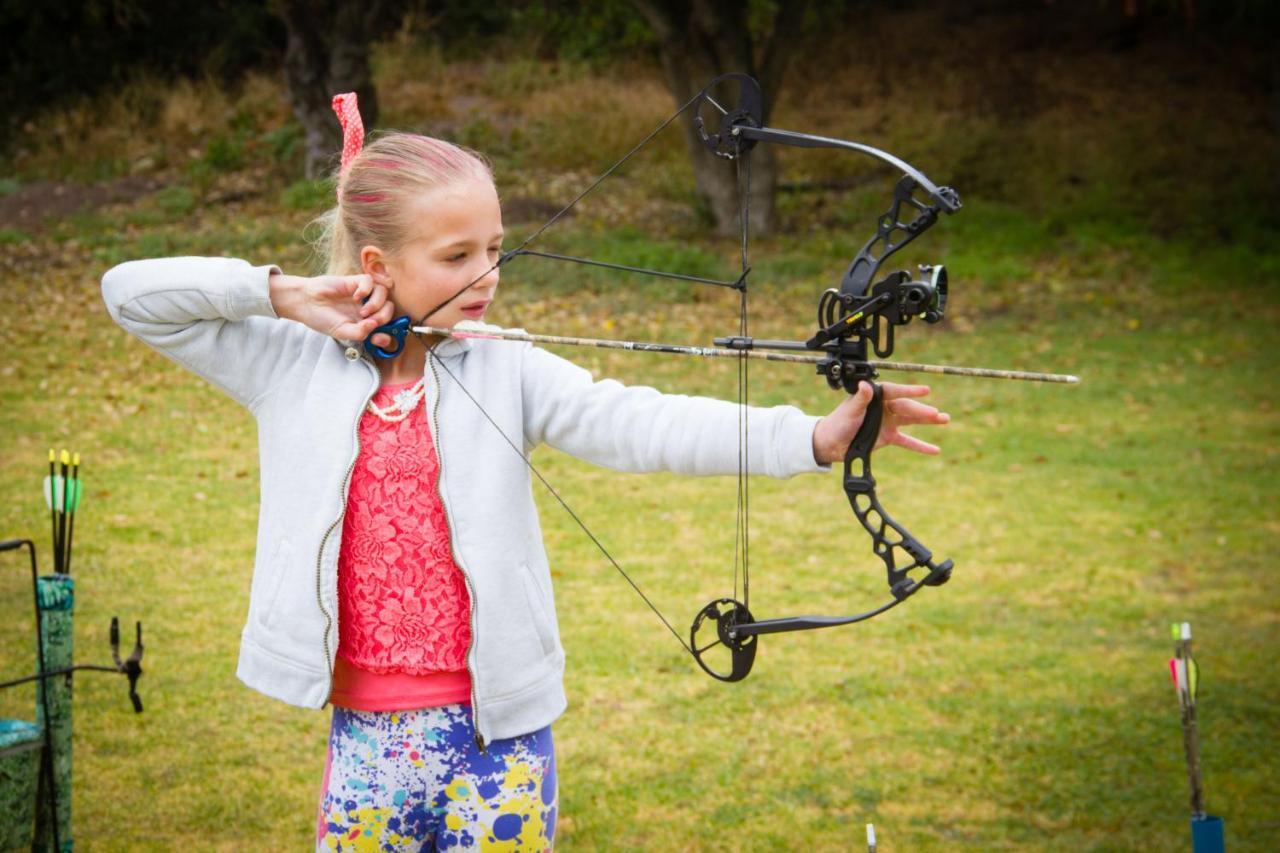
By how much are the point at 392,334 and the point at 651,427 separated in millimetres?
398

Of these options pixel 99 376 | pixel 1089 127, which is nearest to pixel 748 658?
pixel 99 376

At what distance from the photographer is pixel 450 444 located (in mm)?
1960

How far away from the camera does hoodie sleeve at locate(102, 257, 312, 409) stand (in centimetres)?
195

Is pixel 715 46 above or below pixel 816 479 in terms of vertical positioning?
above

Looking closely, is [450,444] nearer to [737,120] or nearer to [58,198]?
[737,120]

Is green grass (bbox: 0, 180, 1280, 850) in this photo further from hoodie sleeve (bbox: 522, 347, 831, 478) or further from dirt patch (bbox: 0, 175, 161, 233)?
dirt patch (bbox: 0, 175, 161, 233)

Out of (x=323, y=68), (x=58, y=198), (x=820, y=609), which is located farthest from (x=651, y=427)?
(x=58, y=198)

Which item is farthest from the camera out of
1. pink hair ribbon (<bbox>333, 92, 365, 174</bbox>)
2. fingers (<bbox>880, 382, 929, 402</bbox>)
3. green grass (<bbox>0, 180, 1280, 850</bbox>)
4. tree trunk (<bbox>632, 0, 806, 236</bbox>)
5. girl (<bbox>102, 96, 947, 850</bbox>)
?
tree trunk (<bbox>632, 0, 806, 236</bbox>)

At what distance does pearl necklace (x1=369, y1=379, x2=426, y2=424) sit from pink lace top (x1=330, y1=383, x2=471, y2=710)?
3 centimetres

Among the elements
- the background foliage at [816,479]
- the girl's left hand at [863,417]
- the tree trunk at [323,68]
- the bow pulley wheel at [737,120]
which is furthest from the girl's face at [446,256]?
the tree trunk at [323,68]

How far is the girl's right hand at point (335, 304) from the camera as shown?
1929 millimetres

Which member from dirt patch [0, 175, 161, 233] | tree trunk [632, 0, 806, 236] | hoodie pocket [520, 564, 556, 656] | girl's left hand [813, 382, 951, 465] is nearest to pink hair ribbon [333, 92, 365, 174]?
hoodie pocket [520, 564, 556, 656]

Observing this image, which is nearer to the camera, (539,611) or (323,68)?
(539,611)

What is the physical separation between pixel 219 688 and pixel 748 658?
109 inches
